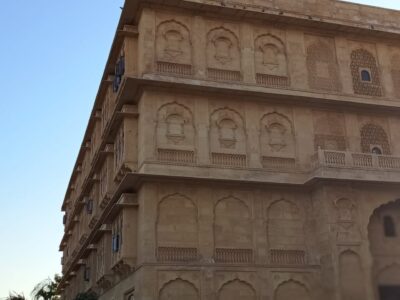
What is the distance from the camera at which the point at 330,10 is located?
23641mm

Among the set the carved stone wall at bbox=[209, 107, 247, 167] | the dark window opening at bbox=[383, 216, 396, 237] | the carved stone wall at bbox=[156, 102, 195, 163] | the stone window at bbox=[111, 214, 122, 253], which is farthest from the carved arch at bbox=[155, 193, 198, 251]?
the dark window opening at bbox=[383, 216, 396, 237]

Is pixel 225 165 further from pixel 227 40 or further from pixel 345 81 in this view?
pixel 345 81

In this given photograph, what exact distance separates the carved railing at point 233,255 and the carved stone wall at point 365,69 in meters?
8.87

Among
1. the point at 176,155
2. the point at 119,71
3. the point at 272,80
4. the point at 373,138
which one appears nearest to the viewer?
the point at 176,155

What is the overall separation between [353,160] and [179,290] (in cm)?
827

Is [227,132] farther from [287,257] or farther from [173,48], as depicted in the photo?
[287,257]

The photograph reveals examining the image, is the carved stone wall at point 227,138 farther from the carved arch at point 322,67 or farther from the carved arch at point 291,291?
the carved arch at point 291,291

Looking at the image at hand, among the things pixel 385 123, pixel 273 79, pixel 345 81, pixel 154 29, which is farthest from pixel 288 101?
pixel 154 29

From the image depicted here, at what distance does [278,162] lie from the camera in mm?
20406

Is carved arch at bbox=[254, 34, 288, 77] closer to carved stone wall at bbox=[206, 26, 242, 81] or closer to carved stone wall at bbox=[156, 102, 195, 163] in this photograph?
carved stone wall at bbox=[206, 26, 242, 81]

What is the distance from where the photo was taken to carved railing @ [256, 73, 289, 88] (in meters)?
21.3

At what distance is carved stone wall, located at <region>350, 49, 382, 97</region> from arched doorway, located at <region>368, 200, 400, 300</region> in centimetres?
504

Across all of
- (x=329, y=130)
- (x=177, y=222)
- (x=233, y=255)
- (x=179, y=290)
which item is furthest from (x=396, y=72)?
(x=179, y=290)

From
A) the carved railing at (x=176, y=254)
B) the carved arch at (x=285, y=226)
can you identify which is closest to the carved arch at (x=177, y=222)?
the carved railing at (x=176, y=254)
